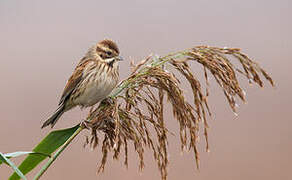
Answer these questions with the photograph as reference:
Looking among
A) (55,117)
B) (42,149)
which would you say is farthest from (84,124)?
(55,117)

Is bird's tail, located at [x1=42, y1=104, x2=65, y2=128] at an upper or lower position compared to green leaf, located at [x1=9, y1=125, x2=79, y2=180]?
lower

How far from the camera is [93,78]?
1.20 metres

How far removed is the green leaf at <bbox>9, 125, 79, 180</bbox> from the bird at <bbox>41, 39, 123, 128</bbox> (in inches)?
16.8

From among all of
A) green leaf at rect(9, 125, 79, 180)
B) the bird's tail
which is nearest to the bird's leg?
green leaf at rect(9, 125, 79, 180)

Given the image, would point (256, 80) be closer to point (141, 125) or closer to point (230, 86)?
point (230, 86)

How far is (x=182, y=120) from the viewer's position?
2.44 ft

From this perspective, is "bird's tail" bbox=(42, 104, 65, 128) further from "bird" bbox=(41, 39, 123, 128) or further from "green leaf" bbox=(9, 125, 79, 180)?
"green leaf" bbox=(9, 125, 79, 180)

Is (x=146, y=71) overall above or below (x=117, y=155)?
above

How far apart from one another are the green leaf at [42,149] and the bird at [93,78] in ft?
1.40

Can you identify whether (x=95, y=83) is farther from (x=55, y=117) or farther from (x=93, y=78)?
(x=55, y=117)

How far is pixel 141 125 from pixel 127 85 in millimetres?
93

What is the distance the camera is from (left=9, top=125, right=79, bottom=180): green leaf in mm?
698

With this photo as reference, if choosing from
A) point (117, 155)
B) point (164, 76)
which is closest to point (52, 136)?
point (117, 155)

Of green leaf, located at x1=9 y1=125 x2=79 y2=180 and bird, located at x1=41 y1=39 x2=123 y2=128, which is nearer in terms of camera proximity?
green leaf, located at x1=9 y1=125 x2=79 y2=180
